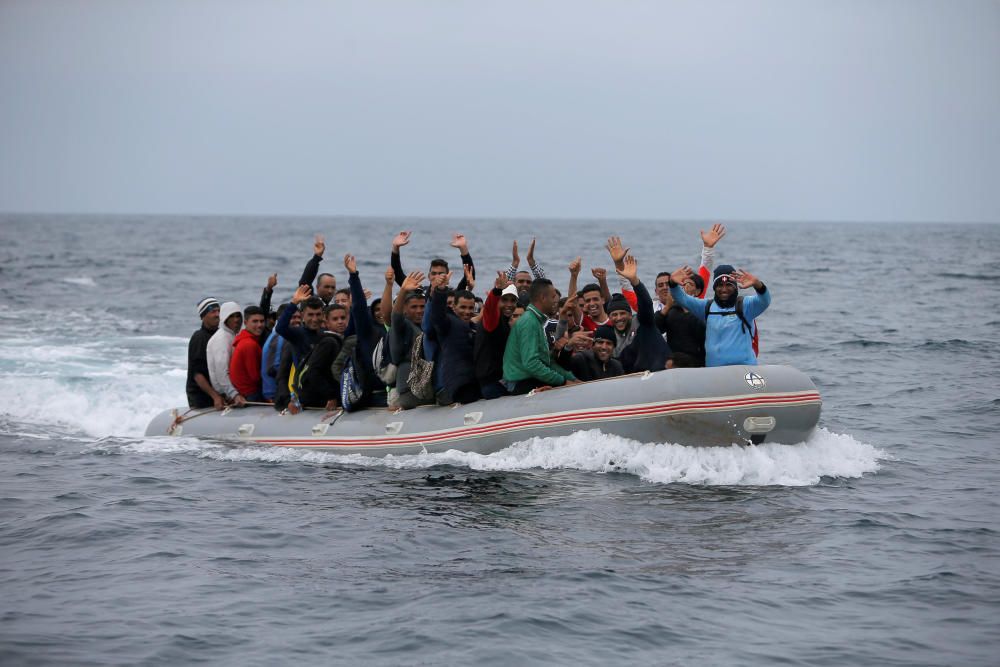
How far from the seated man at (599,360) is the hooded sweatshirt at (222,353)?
160 inches

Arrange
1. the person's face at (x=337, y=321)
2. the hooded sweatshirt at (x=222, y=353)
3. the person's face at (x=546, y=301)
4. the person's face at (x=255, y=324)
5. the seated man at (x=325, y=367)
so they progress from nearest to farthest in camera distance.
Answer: the person's face at (x=546, y=301) → the person's face at (x=337, y=321) → the seated man at (x=325, y=367) → the person's face at (x=255, y=324) → the hooded sweatshirt at (x=222, y=353)

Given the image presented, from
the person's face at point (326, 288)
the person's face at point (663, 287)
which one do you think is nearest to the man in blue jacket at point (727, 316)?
the person's face at point (663, 287)

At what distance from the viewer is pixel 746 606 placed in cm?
725

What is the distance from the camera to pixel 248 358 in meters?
12.8

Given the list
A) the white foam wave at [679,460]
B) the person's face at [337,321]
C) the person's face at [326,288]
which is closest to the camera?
the white foam wave at [679,460]

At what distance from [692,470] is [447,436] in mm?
2447

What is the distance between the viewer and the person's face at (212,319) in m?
12.9

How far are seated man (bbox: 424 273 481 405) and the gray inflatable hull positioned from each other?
7.2 inches

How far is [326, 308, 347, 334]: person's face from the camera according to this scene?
11516 mm

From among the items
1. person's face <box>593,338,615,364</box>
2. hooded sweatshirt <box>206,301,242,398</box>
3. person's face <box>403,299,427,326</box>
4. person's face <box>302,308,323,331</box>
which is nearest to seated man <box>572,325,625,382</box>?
person's face <box>593,338,615,364</box>

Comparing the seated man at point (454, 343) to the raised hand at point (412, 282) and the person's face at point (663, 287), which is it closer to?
the raised hand at point (412, 282)

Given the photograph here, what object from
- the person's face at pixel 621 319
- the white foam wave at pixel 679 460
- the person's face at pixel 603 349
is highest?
the person's face at pixel 621 319

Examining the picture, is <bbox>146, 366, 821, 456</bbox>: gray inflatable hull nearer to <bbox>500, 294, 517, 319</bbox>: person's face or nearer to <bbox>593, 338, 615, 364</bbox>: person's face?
<bbox>593, 338, 615, 364</bbox>: person's face

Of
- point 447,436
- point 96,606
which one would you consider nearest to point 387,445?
point 447,436
